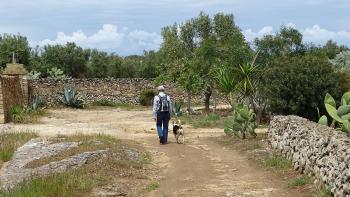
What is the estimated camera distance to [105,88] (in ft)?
122

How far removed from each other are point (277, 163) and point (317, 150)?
81.2 inches

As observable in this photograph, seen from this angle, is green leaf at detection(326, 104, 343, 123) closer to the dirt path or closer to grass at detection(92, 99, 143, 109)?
the dirt path

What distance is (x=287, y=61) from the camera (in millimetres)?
19844

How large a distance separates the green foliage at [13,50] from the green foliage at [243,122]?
2980 centimetres

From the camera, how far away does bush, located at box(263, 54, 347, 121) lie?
18.8 metres

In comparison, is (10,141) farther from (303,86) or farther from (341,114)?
(303,86)

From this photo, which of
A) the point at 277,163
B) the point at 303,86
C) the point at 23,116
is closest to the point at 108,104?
the point at 23,116

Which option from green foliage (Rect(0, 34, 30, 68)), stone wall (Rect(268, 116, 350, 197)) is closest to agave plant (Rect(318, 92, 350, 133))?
stone wall (Rect(268, 116, 350, 197))

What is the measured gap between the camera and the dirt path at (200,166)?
32.4ft

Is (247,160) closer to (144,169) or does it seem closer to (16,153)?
(144,169)

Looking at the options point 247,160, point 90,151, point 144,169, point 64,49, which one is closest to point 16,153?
point 90,151

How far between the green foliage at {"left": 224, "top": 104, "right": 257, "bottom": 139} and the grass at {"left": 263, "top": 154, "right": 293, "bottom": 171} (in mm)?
3298

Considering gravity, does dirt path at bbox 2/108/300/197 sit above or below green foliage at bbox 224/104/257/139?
below

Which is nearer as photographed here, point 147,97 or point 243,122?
point 243,122
